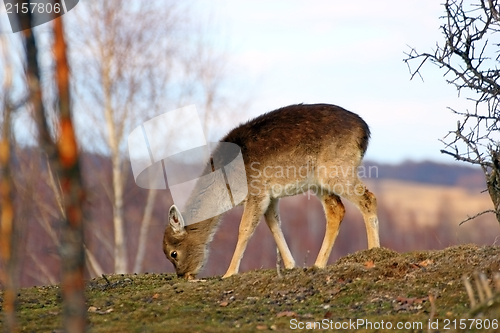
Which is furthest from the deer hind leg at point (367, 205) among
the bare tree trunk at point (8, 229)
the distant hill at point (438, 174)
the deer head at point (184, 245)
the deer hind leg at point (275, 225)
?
the distant hill at point (438, 174)

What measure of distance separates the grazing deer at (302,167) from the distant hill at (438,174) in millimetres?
50306

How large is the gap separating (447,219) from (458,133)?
45818 mm

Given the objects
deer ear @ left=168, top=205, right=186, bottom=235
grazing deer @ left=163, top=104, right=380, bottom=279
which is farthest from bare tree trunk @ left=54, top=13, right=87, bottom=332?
deer ear @ left=168, top=205, right=186, bottom=235

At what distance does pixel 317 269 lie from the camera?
327 inches

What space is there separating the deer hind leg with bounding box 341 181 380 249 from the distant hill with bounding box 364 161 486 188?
166 ft

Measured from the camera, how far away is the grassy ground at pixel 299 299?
6.30 metres

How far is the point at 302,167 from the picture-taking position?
9.81 m

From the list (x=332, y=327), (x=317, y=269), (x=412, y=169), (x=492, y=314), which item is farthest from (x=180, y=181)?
(x=412, y=169)

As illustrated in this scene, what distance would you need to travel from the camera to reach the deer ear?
397 inches

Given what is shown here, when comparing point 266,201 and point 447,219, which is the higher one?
point 266,201

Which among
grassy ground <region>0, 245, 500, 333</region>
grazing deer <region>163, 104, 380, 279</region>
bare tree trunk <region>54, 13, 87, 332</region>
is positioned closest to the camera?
bare tree trunk <region>54, 13, 87, 332</region>

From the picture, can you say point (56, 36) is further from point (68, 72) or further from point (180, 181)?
point (180, 181)

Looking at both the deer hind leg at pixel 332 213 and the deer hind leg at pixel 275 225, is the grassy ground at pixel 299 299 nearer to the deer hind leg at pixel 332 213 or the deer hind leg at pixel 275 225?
the deer hind leg at pixel 332 213

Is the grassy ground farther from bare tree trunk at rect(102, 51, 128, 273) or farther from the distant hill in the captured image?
the distant hill
